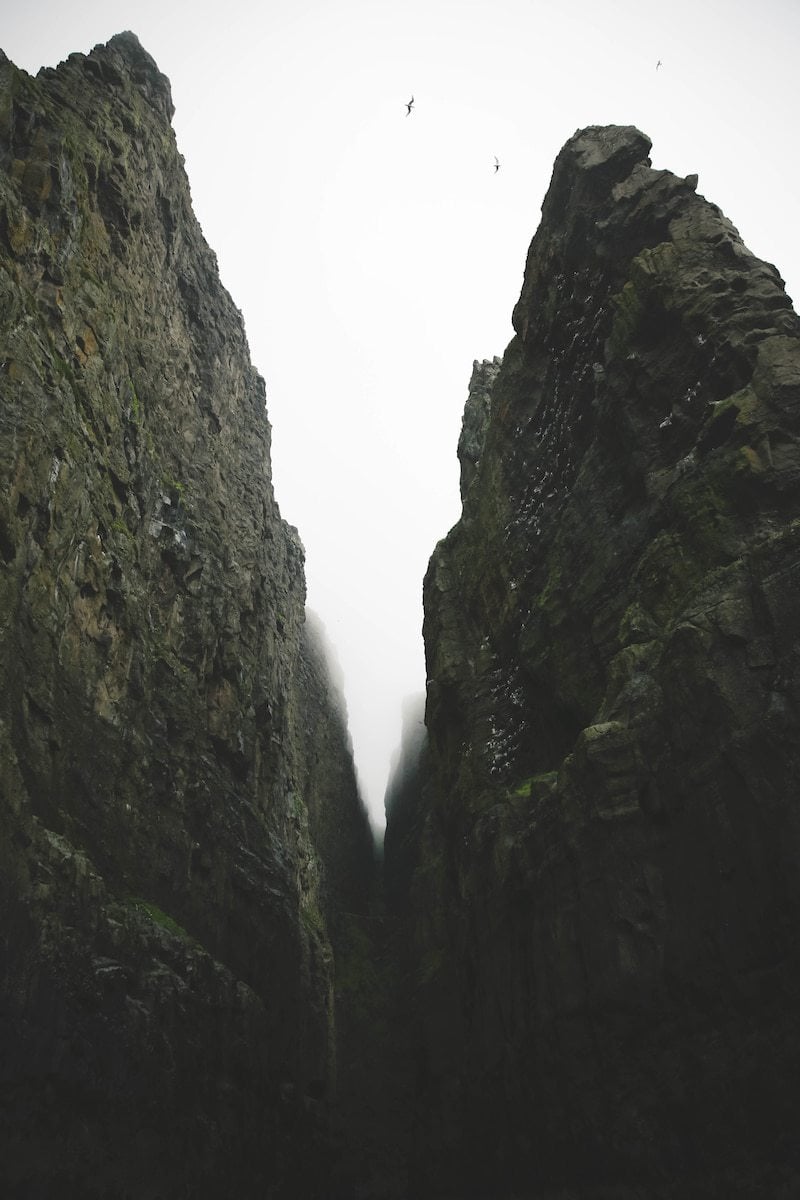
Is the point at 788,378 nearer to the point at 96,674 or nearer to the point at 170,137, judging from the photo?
the point at 96,674

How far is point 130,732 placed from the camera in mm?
21312

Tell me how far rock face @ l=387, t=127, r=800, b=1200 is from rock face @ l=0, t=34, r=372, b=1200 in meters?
7.46

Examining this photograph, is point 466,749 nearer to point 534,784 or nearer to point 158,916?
point 534,784

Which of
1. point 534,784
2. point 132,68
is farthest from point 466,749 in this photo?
point 132,68

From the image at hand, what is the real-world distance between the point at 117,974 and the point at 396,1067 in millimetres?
24297

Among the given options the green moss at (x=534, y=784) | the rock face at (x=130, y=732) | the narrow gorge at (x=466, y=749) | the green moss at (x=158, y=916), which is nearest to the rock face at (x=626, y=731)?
the narrow gorge at (x=466, y=749)

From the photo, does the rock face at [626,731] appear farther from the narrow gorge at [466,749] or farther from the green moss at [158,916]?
the green moss at [158,916]

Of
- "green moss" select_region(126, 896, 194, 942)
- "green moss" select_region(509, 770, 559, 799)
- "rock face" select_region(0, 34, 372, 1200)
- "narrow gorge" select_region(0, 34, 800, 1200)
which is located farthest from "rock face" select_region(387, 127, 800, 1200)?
"green moss" select_region(126, 896, 194, 942)

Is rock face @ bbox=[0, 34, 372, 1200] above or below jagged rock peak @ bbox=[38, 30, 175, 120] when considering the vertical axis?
below

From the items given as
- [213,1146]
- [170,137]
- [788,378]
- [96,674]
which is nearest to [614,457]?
[788,378]

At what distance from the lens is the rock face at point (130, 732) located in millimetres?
14641

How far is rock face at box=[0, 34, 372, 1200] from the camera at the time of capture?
14.6 m

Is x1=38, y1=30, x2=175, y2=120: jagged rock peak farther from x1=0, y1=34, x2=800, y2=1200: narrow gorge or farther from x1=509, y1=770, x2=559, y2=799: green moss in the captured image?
x1=509, y1=770, x2=559, y2=799: green moss

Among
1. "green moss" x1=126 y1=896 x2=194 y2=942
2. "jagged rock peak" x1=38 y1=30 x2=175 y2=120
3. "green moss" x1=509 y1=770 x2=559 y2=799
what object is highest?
"jagged rock peak" x1=38 y1=30 x2=175 y2=120
